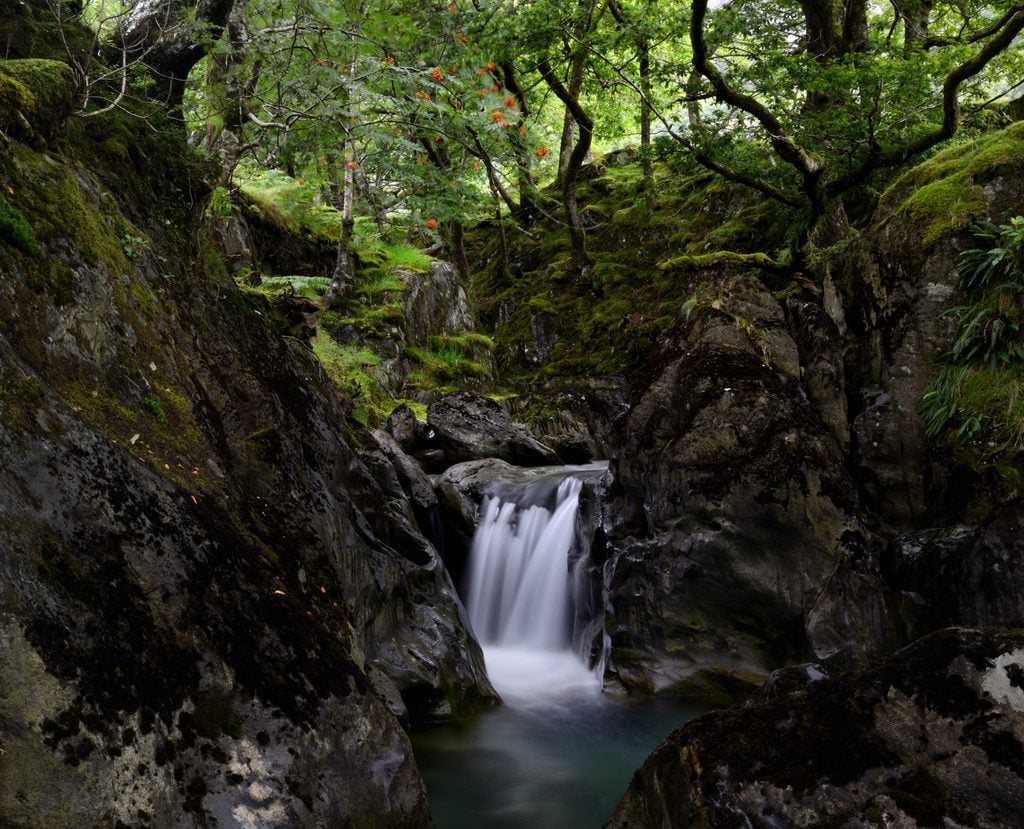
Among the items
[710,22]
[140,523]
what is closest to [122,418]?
[140,523]

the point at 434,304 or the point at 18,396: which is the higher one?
the point at 434,304

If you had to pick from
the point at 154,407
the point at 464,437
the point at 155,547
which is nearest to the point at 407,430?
the point at 464,437

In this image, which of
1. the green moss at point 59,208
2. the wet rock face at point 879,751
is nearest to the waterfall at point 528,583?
the wet rock face at point 879,751

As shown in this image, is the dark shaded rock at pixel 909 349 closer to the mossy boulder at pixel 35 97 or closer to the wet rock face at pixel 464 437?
the wet rock face at pixel 464 437

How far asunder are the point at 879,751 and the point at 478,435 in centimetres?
895

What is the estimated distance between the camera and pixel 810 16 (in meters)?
11.2

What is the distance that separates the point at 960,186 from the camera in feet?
24.3

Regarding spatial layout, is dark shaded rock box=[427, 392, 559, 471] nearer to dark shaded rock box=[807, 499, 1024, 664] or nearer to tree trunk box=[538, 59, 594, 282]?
tree trunk box=[538, 59, 594, 282]

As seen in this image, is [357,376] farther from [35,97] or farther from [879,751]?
[879,751]

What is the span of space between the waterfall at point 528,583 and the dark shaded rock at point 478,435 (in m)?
1.55

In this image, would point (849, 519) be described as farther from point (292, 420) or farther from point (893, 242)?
point (292, 420)

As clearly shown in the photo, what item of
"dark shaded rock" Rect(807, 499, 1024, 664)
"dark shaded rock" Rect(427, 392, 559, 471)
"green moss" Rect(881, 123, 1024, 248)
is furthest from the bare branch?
"dark shaded rock" Rect(427, 392, 559, 471)

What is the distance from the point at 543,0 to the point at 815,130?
13.3ft

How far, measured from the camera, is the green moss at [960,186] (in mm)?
7191
